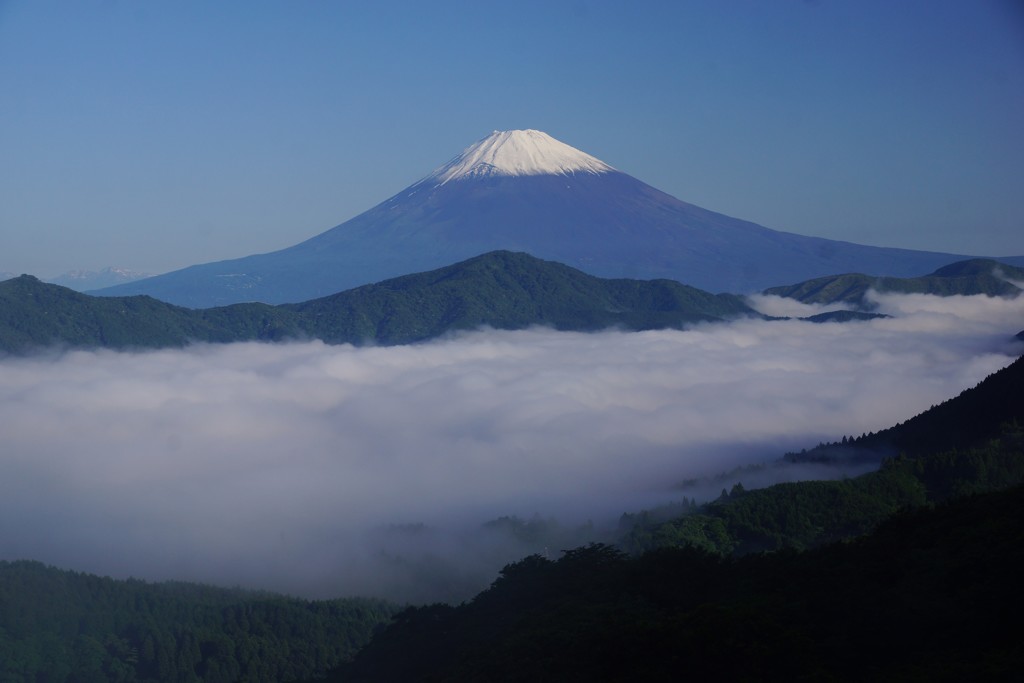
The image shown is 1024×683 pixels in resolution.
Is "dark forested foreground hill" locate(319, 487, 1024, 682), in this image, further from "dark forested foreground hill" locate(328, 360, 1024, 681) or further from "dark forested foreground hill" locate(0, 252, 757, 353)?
"dark forested foreground hill" locate(0, 252, 757, 353)

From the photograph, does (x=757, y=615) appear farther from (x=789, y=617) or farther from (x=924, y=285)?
(x=924, y=285)

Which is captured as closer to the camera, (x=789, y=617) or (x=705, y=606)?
(x=789, y=617)

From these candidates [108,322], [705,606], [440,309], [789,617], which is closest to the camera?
[789,617]

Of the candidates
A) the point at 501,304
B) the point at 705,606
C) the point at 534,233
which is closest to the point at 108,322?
the point at 501,304

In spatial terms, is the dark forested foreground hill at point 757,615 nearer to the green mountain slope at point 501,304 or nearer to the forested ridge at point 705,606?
the forested ridge at point 705,606

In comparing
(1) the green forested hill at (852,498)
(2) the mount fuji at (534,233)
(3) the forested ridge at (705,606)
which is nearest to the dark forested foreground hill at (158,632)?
(3) the forested ridge at (705,606)

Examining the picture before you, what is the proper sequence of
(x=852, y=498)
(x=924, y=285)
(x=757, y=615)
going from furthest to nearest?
(x=924, y=285) → (x=852, y=498) → (x=757, y=615)

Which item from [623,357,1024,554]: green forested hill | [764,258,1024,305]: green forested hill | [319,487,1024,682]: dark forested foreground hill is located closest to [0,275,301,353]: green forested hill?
[764,258,1024,305]: green forested hill
